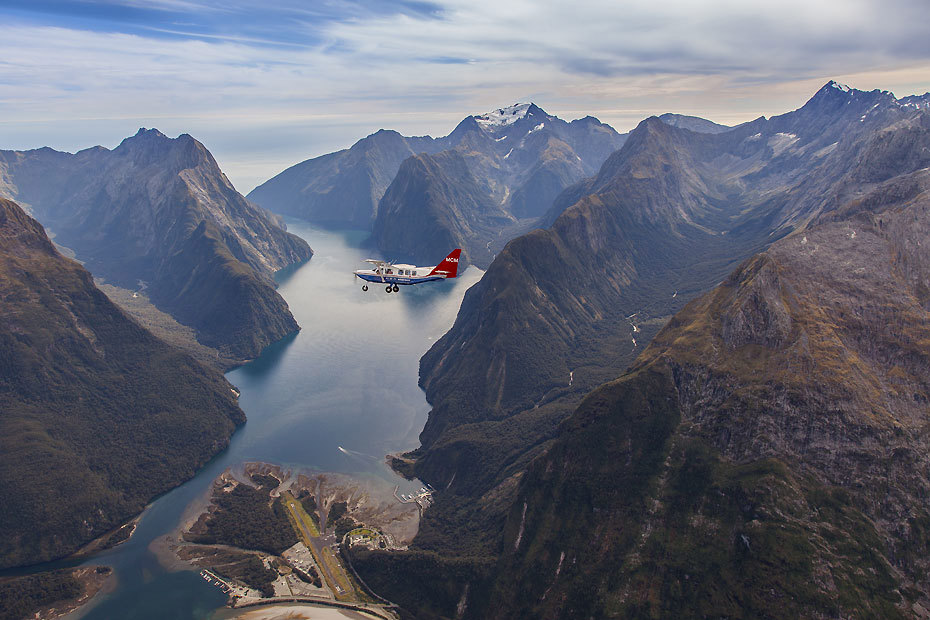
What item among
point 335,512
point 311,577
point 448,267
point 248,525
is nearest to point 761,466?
point 448,267

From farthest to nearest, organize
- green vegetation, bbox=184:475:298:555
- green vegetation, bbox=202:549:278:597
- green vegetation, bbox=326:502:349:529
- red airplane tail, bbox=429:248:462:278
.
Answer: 1. green vegetation, bbox=326:502:349:529
2. green vegetation, bbox=184:475:298:555
3. red airplane tail, bbox=429:248:462:278
4. green vegetation, bbox=202:549:278:597

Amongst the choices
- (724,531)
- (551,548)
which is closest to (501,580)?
(551,548)

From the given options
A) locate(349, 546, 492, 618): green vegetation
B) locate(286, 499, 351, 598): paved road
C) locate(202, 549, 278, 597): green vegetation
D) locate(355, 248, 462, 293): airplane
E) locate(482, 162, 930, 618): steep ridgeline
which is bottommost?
locate(202, 549, 278, 597): green vegetation

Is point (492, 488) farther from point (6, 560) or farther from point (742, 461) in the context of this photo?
point (6, 560)

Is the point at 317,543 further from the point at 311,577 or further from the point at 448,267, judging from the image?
the point at 448,267

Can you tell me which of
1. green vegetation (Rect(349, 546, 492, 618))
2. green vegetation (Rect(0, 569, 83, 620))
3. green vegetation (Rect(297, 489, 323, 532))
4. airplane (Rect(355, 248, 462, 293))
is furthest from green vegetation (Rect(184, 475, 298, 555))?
airplane (Rect(355, 248, 462, 293))

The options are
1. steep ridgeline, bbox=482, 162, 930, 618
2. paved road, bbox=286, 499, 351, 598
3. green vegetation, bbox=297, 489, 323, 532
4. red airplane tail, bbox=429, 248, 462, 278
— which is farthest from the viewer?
green vegetation, bbox=297, 489, 323, 532

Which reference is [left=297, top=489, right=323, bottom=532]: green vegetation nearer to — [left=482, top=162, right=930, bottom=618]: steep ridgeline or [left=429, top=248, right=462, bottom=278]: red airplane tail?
[left=482, top=162, right=930, bottom=618]: steep ridgeline
